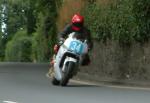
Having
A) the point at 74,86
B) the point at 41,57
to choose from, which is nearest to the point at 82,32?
the point at 74,86

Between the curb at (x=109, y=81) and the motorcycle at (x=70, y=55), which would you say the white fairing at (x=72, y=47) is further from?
the curb at (x=109, y=81)

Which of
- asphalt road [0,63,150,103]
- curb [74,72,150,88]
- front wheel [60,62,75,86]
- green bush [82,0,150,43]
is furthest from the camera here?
green bush [82,0,150,43]

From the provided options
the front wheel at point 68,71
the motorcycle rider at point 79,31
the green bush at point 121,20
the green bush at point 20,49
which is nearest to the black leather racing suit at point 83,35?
the motorcycle rider at point 79,31

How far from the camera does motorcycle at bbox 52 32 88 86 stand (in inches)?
596

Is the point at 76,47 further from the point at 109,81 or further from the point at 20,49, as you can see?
the point at 20,49

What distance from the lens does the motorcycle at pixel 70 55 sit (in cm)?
1515

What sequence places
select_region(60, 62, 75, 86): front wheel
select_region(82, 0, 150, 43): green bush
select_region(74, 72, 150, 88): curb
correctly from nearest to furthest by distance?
select_region(60, 62, 75, 86): front wheel
select_region(74, 72, 150, 88): curb
select_region(82, 0, 150, 43): green bush

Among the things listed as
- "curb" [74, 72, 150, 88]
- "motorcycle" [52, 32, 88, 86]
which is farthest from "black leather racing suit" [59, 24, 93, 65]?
"curb" [74, 72, 150, 88]

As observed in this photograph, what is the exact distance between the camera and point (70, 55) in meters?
15.2

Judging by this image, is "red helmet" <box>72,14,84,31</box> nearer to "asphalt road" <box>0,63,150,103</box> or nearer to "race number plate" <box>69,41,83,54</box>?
"race number plate" <box>69,41,83,54</box>

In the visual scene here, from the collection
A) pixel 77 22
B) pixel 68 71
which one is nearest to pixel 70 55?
pixel 68 71

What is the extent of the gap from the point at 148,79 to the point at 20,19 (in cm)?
7689

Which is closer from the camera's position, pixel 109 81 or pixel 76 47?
pixel 76 47

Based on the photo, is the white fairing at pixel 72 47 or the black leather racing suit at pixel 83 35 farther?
the black leather racing suit at pixel 83 35
